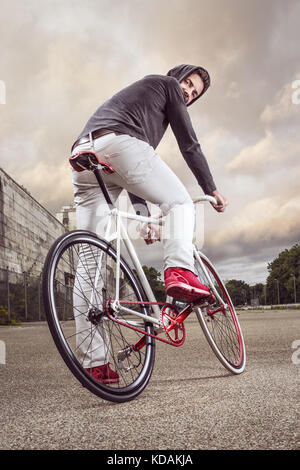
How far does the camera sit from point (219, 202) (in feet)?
11.1

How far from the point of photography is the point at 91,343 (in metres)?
2.87

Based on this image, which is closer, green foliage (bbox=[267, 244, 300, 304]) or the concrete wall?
the concrete wall

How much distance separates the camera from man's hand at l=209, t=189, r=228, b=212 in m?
3.33

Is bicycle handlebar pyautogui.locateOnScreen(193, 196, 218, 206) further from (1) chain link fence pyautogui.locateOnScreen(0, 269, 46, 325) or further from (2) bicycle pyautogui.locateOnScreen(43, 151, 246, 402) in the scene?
(1) chain link fence pyautogui.locateOnScreen(0, 269, 46, 325)

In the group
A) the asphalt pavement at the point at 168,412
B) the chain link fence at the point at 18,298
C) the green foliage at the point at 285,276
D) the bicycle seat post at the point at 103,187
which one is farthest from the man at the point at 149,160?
the green foliage at the point at 285,276

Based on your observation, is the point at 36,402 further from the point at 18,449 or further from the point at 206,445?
the point at 206,445

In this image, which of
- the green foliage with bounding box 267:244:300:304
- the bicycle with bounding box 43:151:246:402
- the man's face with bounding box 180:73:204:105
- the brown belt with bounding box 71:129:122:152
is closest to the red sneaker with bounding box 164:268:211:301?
the bicycle with bounding box 43:151:246:402

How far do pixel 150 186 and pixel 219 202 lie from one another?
68 cm

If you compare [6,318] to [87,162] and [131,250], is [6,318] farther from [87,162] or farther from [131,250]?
[87,162]

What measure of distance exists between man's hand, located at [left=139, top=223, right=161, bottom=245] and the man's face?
911 mm

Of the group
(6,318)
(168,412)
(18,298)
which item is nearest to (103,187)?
(168,412)

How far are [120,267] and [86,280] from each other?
0.21 metres

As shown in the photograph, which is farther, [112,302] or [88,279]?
[88,279]

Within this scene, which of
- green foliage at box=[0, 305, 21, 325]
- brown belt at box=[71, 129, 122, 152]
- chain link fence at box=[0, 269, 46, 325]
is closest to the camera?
brown belt at box=[71, 129, 122, 152]
